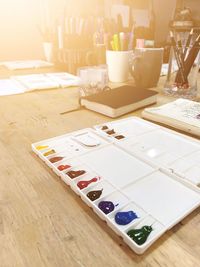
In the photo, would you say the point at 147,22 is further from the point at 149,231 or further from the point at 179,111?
the point at 149,231

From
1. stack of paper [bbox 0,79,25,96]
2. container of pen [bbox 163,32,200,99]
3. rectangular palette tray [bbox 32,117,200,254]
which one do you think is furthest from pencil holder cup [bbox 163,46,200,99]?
stack of paper [bbox 0,79,25,96]

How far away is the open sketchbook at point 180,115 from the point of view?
0.60 meters

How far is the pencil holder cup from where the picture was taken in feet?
2.87

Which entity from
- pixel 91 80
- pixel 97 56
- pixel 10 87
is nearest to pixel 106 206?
pixel 91 80

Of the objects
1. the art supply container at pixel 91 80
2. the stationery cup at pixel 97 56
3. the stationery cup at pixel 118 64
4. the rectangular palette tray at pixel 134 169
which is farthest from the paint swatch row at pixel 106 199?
the stationery cup at pixel 97 56

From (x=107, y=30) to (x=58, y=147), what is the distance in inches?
41.6

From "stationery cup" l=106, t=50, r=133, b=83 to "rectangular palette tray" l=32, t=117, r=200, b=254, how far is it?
0.54 metres

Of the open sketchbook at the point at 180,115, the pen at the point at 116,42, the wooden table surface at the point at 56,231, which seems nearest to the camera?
the wooden table surface at the point at 56,231

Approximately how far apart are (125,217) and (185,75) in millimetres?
701

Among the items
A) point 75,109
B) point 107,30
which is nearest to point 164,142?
point 75,109

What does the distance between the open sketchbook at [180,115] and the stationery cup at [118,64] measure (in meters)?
0.42

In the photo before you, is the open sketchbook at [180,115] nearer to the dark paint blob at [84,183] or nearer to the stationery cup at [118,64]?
the dark paint blob at [84,183]

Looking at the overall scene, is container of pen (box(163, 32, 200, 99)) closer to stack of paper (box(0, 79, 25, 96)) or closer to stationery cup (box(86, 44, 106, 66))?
stationery cup (box(86, 44, 106, 66))

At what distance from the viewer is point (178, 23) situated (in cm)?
162
